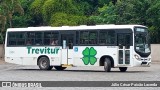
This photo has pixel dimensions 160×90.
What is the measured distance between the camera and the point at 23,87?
60.3ft

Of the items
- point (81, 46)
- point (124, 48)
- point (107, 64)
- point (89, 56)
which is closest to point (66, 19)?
point (81, 46)

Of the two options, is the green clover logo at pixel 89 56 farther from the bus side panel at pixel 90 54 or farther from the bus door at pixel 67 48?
the bus door at pixel 67 48

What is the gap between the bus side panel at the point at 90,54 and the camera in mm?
29352

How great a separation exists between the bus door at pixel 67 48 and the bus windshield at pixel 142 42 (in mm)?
4410

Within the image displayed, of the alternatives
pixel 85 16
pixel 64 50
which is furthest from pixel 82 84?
pixel 85 16

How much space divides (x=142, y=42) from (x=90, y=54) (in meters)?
3.32

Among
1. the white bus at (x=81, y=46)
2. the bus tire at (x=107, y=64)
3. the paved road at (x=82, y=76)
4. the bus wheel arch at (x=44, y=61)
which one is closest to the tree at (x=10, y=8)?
the white bus at (x=81, y=46)

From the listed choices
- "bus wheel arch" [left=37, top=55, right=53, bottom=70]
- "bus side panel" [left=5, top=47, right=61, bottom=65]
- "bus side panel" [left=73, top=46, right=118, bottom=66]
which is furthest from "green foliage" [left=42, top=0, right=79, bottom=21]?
"bus side panel" [left=73, top=46, right=118, bottom=66]

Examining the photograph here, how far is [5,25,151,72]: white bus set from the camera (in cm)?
2900

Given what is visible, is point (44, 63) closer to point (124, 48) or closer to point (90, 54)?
point (90, 54)

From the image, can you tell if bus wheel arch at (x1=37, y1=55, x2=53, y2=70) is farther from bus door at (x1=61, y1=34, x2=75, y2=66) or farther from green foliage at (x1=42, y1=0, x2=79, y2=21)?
green foliage at (x1=42, y1=0, x2=79, y2=21)

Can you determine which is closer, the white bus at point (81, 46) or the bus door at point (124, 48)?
the bus door at point (124, 48)

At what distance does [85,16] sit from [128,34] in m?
26.6

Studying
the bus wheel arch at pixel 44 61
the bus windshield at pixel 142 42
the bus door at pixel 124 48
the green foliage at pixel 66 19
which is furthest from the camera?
the green foliage at pixel 66 19
